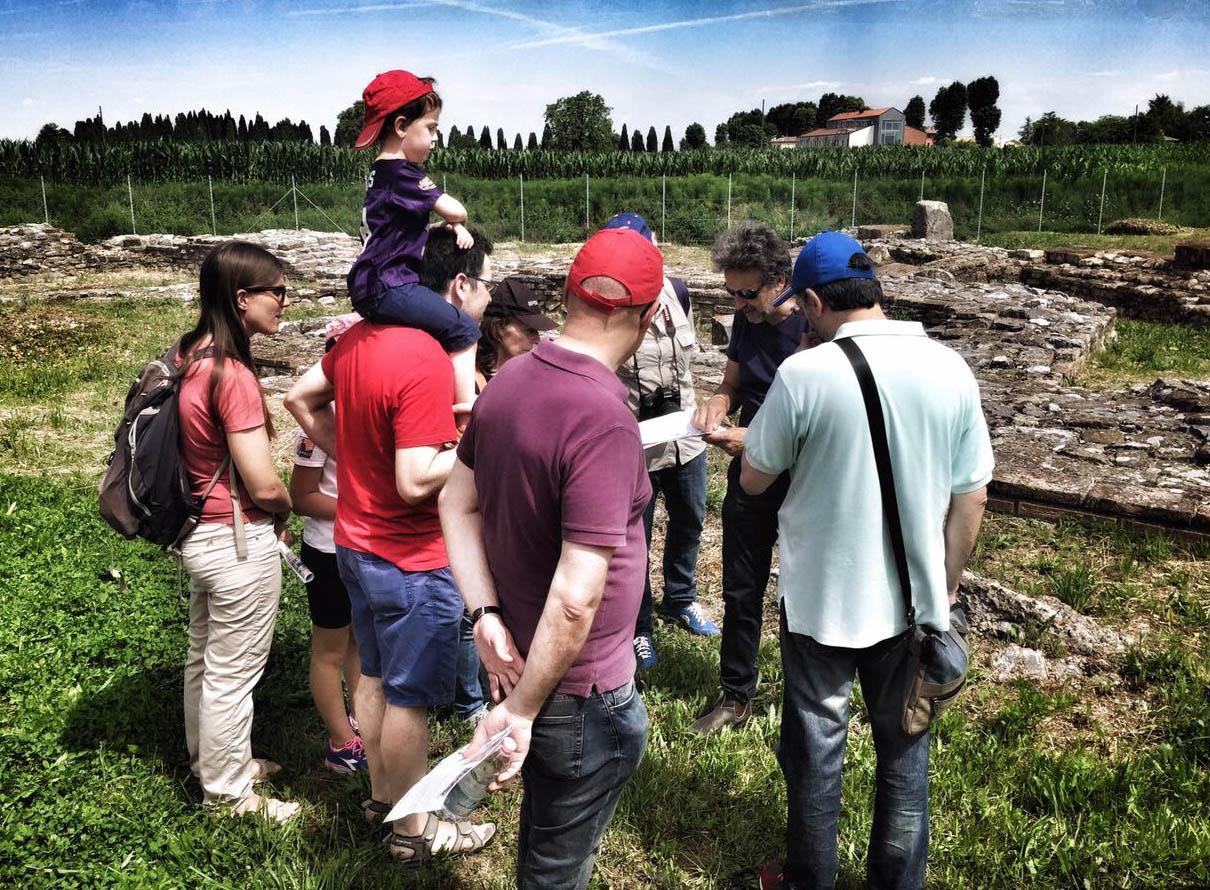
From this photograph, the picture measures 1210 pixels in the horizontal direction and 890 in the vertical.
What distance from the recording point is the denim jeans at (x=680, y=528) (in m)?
4.51

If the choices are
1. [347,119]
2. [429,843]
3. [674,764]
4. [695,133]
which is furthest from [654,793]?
[695,133]

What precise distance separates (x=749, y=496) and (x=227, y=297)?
2.01m

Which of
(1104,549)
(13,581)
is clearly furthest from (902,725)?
(13,581)

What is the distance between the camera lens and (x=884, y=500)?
2.33 m

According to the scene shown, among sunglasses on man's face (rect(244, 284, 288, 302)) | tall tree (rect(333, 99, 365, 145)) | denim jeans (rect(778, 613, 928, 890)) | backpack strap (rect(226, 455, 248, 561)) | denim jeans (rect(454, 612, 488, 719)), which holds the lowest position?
denim jeans (rect(454, 612, 488, 719))

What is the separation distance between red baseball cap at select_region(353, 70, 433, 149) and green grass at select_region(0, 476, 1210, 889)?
2.30 m

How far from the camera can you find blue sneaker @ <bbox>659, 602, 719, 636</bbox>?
15.5 feet

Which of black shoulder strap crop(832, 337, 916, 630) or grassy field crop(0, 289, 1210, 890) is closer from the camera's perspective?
black shoulder strap crop(832, 337, 916, 630)

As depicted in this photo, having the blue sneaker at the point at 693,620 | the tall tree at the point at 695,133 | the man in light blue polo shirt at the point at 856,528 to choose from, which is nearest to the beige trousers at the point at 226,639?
the man in light blue polo shirt at the point at 856,528

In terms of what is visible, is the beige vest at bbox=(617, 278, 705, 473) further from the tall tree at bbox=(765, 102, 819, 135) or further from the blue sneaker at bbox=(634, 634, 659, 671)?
the tall tree at bbox=(765, 102, 819, 135)

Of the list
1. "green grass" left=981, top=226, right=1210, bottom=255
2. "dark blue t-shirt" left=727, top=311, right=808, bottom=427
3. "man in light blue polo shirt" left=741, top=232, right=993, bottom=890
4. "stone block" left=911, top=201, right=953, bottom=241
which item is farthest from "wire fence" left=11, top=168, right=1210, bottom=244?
"man in light blue polo shirt" left=741, top=232, right=993, bottom=890

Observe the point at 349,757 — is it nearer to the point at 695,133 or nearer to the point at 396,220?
the point at 396,220

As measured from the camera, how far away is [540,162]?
36.3m

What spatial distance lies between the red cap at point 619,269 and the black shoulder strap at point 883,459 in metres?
0.69
